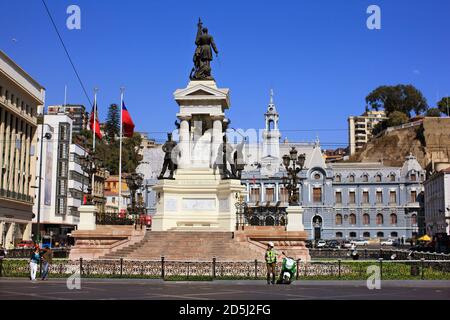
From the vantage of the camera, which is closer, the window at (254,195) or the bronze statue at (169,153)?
the bronze statue at (169,153)

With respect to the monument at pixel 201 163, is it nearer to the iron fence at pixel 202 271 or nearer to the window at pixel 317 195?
the iron fence at pixel 202 271

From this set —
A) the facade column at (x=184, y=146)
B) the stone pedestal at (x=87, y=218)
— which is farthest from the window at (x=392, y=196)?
the stone pedestal at (x=87, y=218)

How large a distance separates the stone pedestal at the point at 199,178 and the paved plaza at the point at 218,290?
1274 cm

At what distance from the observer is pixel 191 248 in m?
33.7

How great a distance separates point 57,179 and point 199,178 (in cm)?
5265

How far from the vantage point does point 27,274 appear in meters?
28.6

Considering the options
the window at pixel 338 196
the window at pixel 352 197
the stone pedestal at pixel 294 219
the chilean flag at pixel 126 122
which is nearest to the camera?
the stone pedestal at pixel 294 219

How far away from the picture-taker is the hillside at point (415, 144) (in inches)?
5364

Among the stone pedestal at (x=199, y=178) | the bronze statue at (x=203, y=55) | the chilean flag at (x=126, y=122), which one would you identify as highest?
the bronze statue at (x=203, y=55)

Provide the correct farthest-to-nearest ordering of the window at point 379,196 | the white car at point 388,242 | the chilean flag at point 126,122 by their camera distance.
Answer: the window at point 379,196 → the white car at point 388,242 → the chilean flag at point 126,122

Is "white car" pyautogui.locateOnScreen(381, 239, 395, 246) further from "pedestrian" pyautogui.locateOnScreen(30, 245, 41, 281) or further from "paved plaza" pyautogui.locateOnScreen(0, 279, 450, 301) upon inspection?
"pedestrian" pyautogui.locateOnScreen(30, 245, 41, 281)

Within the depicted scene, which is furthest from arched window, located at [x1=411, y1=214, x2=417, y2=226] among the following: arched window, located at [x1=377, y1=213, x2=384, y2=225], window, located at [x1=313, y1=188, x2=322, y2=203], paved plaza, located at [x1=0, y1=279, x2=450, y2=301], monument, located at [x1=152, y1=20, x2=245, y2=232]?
paved plaza, located at [x1=0, y1=279, x2=450, y2=301]

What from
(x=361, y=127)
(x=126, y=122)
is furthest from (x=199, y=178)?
(x=361, y=127)
